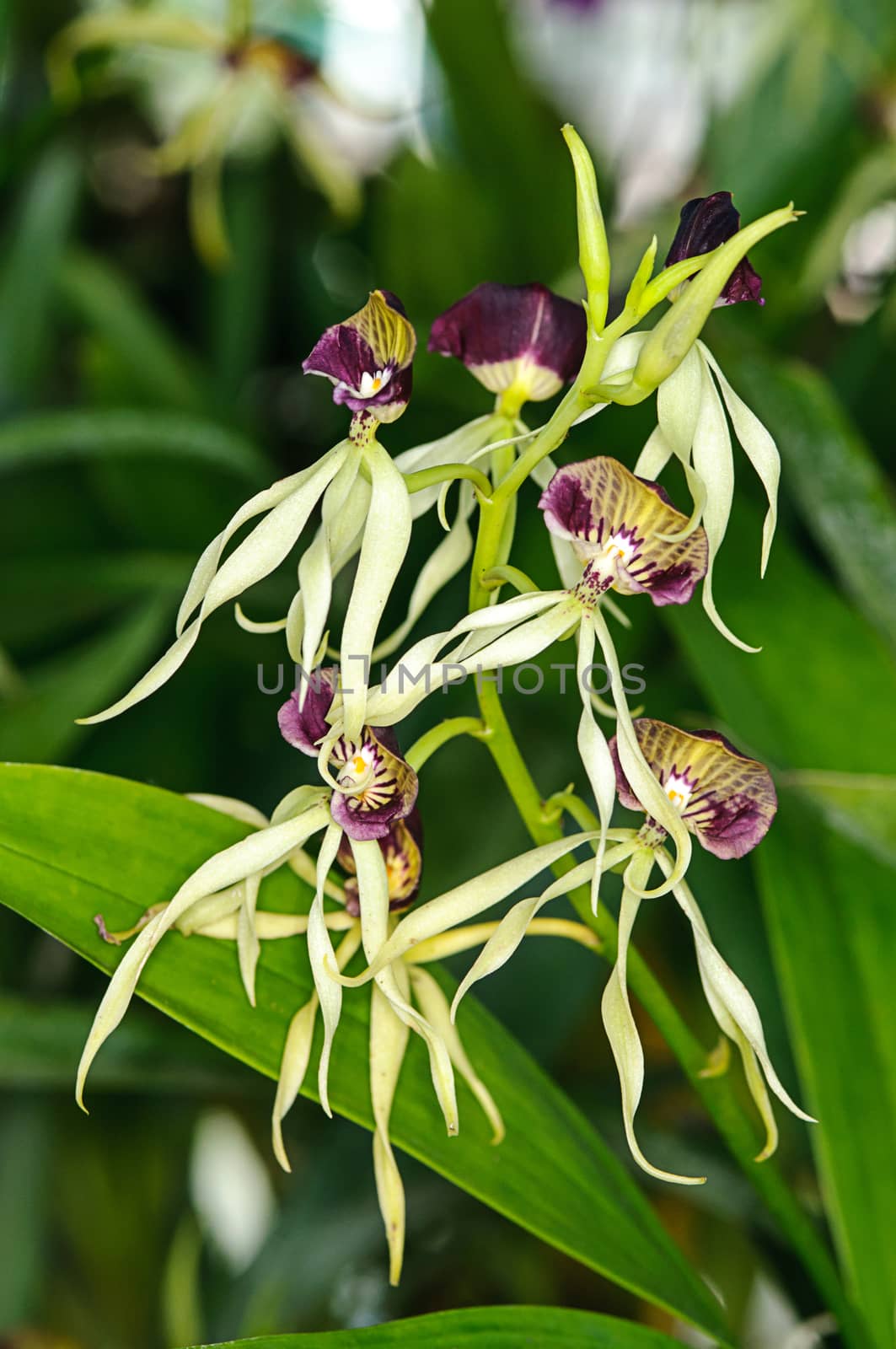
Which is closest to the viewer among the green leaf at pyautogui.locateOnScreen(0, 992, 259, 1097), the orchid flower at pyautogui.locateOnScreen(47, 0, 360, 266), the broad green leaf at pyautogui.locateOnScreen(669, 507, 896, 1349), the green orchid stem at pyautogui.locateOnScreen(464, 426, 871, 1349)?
the green orchid stem at pyautogui.locateOnScreen(464, 426, 871, 1349)

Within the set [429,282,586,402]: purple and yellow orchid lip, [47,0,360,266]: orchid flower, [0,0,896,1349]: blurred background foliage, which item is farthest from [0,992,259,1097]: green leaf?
[47,0,360,266]: orchid flower

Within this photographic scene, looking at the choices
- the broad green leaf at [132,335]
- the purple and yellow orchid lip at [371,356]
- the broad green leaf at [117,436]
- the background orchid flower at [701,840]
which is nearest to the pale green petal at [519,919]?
the background orchid flower at [701,840]

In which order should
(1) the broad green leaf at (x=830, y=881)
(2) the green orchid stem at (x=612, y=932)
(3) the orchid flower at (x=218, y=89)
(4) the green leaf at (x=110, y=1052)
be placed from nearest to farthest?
1. (2) the green orchid stem at (x=612, y=932)
2. (1) the broad green leaf at (x=830, y=881)
3. (4) the green leaf at (x=110, y=1052)
4. (3) the orchid flower at (x=218, y=89)

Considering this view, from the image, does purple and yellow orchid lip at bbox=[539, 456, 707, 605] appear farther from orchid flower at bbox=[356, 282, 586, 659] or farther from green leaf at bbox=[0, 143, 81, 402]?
green leaf at bbox=[0, 143, 81, 402]

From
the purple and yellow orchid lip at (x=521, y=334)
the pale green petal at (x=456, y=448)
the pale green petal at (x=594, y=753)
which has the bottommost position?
the pale green petal at (x=594, y=753)

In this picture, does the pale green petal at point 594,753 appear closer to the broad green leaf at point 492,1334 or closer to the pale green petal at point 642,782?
the pale green petal at point 642,782

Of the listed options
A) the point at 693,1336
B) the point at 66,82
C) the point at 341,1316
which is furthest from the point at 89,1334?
the point at 66,82
